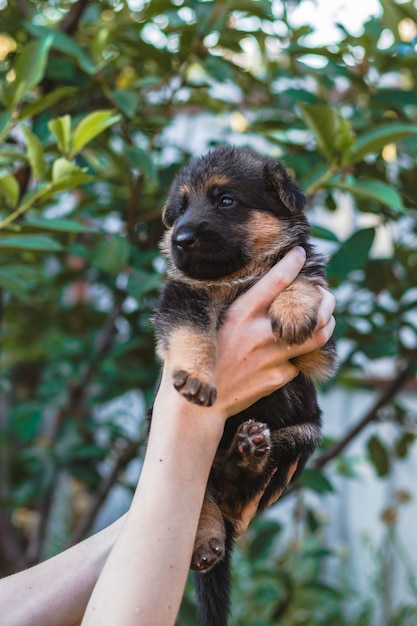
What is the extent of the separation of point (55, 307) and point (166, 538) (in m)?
2.24

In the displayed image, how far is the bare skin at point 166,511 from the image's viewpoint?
168 centimetres

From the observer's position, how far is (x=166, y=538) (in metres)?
1.73

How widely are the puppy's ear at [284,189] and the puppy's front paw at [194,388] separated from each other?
2.22 feet

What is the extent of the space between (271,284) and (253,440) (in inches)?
17.6

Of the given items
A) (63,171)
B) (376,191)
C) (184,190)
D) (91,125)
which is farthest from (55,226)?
(376,191)

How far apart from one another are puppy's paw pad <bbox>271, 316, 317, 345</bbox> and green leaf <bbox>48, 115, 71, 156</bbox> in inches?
36.6

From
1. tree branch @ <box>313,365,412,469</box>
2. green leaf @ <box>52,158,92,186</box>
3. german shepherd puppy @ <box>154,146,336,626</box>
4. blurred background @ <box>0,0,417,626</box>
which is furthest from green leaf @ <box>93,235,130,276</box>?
tree branch @ <box>313,365,412,469</box>

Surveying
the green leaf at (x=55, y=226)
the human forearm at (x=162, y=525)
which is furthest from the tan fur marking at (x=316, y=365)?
the green leaf at (x=55, y=226)

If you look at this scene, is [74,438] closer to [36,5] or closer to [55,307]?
[55,307]

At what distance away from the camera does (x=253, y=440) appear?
205 centimetres

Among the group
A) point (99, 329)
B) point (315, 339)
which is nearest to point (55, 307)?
point (99, 329)

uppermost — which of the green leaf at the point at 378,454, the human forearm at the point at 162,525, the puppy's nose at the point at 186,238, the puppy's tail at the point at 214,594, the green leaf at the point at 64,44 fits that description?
the green leaf at the point at 64,44

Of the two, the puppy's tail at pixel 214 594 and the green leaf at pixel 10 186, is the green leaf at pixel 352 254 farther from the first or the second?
the green leaf at pixel 10 186

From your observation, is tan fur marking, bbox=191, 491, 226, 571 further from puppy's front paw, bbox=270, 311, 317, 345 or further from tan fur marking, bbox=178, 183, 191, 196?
tan fur marking, bbox=178, 183, 191, 196
